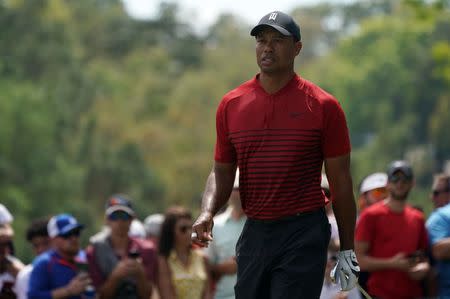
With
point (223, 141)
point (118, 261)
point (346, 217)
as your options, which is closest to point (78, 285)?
point (118, 261)

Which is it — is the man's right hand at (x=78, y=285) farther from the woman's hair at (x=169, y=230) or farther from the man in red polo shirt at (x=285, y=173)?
the man in red polo shirt at (x=285, y=173)

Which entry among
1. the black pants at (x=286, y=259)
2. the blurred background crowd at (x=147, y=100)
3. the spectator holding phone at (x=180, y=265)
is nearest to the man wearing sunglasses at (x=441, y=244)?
the spectator holding phone at (x=180, y=265)

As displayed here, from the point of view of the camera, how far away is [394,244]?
1359 centimetres

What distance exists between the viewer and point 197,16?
406ft

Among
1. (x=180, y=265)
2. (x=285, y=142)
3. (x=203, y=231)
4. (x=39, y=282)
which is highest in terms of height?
(x=285, y=142)

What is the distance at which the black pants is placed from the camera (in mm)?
9141

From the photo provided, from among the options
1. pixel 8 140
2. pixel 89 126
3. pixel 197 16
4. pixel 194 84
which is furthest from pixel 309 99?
pixel 197 16

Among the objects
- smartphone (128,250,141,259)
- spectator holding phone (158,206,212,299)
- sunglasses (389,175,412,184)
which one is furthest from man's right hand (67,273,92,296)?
sunglasses (389,175,412,184)

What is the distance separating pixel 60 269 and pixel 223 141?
14.0 ft

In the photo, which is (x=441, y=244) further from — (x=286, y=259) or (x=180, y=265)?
(x=286, y=259)

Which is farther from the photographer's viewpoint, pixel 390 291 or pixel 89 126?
pixel 89 126

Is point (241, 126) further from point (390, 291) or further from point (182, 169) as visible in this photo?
point (182, 169)

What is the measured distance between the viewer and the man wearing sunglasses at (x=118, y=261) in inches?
531

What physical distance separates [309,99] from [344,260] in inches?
42.6
